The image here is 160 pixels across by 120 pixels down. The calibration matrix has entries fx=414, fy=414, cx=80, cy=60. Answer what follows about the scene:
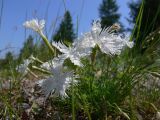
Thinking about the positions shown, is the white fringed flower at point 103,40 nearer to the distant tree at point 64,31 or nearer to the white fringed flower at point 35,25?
the distant tree at point 64,31

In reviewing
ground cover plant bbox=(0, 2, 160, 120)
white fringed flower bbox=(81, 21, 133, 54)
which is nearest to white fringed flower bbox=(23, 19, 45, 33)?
ground cover plant bbox=(0, 2, 160, 120)

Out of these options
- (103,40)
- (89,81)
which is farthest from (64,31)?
(103,40)

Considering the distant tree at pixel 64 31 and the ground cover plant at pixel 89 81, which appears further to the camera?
the distant tree at pixel 64 31

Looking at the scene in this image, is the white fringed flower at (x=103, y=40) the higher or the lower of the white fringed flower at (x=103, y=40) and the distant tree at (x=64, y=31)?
the lower

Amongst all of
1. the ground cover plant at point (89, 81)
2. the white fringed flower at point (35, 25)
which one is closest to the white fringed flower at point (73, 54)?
the ground cover plant at point (89, 81)

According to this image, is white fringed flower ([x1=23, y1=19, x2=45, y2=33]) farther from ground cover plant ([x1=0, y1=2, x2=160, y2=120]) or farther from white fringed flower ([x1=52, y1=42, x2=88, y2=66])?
white fringed flower ([x1=52, y1=42, x2=88, y2=66])

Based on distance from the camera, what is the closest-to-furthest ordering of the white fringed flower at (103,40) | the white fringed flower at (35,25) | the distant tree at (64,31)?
the white fringed flower at (103,40), the white fringed flower at (35,25), the distant tree at (64,31)

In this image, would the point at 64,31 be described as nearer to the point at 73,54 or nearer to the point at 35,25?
the point at 35,25

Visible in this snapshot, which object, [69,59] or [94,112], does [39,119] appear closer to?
[94,112]
